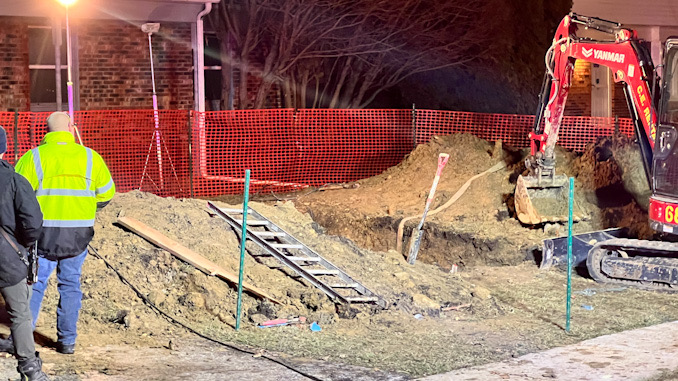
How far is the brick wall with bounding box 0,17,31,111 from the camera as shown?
18.3 m

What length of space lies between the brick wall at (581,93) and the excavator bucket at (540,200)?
1390 centimetres

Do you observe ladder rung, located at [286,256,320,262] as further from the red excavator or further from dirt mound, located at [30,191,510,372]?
the red excavator

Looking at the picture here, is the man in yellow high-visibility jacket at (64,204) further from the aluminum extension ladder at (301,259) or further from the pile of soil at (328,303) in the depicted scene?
the aluminum extension ladder at (301,259)

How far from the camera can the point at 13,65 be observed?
18.4m

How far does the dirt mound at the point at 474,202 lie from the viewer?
49.1 ft

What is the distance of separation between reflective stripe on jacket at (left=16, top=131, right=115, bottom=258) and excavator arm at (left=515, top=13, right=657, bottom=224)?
7.44 metres

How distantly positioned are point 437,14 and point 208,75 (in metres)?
5.78

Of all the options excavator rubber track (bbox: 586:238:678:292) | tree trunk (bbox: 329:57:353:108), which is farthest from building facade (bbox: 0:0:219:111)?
excavator rubber track (bbox: 586:238:678:292)

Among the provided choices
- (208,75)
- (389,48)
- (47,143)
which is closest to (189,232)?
(47,143)

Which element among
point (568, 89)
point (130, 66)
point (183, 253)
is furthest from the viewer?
point (130, 66)

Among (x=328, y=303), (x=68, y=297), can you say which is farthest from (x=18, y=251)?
(x=328, y=303)

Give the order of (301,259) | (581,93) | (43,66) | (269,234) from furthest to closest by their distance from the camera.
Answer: (581,93), (43,66), (269,234), (301,259)

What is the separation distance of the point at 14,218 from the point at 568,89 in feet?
31.3

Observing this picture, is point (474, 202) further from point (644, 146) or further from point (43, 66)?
point (43, 66)
